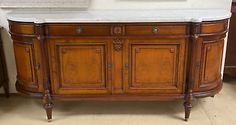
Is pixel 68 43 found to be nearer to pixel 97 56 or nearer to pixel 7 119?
pixel 97 56

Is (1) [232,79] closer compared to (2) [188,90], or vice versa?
(2) [188,90]

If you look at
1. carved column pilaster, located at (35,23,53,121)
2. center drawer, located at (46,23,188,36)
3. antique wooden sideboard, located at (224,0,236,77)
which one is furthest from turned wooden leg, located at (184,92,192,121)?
carved column pilaster, located at (35,23,53,121)

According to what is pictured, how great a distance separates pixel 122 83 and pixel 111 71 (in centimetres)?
14

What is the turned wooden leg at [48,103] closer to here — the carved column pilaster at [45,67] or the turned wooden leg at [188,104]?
the carved column pilaster at [45,67]

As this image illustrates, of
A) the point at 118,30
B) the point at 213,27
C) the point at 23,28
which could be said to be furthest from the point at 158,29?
the point at 23,28

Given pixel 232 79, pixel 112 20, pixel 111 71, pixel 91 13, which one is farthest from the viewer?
pixel 232 79

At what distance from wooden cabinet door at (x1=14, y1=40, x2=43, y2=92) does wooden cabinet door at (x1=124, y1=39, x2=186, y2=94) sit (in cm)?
73

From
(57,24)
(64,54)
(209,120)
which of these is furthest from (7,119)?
(209,120)

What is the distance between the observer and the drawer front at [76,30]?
207cm

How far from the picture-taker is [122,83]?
2.23 meters

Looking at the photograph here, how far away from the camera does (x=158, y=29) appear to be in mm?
2062

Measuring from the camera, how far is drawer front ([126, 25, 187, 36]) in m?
2.06

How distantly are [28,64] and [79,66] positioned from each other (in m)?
0.42

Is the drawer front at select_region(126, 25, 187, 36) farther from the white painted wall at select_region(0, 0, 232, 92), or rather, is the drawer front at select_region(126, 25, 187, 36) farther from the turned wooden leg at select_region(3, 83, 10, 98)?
the turned wooden leg at select_region(3, 83, 10, 98)
